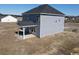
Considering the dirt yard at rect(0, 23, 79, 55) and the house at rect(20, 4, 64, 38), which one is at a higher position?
the house at rect(20, 4, 64, 38)

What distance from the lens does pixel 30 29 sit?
4459cm

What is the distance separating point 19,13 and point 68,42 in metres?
Answer: 0.85

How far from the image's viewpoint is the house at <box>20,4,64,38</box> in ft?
146

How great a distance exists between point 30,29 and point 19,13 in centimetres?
29

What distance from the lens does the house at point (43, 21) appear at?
146 feet

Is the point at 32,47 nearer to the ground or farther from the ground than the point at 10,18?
nearer to the ground

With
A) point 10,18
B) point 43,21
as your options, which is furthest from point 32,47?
point 10,18

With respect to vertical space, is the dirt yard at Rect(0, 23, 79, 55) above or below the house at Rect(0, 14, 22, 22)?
below

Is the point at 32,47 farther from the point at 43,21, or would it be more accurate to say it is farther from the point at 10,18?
the point at 10,18

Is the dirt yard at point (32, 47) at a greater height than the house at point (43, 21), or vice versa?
the house at point (43, 21)

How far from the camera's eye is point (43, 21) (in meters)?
44.6

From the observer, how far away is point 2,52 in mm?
44594

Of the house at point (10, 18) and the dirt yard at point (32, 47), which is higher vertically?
the house at point (10, 18)

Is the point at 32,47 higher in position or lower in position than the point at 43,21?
lower
